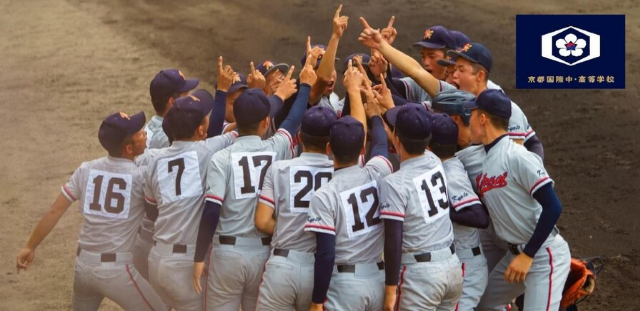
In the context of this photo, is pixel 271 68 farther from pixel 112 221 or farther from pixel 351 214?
pixel 351 214

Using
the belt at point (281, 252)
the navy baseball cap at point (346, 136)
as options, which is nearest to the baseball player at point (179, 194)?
the belt at point (281, 252)

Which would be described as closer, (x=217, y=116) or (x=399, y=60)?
(x=217, y=116)

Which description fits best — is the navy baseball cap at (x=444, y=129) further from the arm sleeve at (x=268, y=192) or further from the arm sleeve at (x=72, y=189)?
the arm sleeve at (x=72, y=189)

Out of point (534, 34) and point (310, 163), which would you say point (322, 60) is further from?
point (534, 34)

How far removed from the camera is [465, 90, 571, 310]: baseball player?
5.26 meters

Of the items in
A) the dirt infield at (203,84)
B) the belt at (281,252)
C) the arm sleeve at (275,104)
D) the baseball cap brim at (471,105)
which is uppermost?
the arm sleeve at (275,104)

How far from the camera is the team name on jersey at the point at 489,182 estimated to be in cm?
532

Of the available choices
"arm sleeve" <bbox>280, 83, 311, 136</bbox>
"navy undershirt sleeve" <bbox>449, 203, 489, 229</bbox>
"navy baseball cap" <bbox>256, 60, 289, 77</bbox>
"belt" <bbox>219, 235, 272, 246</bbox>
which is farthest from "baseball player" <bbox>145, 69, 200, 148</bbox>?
"navy undershirt sleeve" <bbox>449, 203, 489, 229</bbox>

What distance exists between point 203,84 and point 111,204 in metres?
5.58

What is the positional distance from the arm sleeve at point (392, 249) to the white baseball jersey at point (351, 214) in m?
0.11

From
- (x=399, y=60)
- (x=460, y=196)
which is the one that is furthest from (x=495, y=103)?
(x=399, y=60)

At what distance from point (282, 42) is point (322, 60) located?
228 inches

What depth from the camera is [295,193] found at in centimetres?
519

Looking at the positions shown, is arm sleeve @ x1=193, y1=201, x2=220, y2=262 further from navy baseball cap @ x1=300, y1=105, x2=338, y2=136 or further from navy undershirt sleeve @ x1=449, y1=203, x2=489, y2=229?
navy undershirt sleeve @ x1=449, y1=203, x2=489, y2=229
